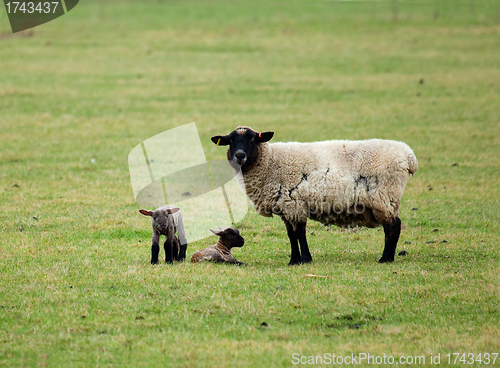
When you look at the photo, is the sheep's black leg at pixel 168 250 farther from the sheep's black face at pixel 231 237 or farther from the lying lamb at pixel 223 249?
the sheep's black face at pixel 231 237

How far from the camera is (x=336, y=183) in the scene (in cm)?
1021

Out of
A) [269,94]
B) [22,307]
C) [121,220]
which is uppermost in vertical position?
[22,307]

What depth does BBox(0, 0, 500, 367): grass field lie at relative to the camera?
732 cm

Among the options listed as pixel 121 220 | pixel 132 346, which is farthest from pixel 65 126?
pixel 132 346

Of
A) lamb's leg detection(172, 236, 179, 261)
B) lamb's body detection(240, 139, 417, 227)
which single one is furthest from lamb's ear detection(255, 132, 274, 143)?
lamb's leg detection(172, 236, 179, 261)

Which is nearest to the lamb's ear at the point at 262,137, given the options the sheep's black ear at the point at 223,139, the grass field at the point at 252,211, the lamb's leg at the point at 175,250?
the sheep's black ear at the point at 223,139

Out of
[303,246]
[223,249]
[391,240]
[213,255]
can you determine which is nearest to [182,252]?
[213,255]

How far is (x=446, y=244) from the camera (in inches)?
453

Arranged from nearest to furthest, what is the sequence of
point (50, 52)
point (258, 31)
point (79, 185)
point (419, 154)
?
point (79, 185) → point (419, 154) → point (50, 52) → point (258, 31)

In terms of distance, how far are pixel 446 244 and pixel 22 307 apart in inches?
286

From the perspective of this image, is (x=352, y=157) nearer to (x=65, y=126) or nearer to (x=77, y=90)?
(x=65, y=126)

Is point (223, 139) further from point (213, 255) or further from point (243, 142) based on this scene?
point (213, 255)

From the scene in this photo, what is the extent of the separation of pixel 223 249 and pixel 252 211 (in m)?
4.05

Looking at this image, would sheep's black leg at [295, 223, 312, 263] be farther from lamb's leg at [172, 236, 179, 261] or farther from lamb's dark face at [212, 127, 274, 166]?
lamb's leg at [172, 236, 179, 261]
